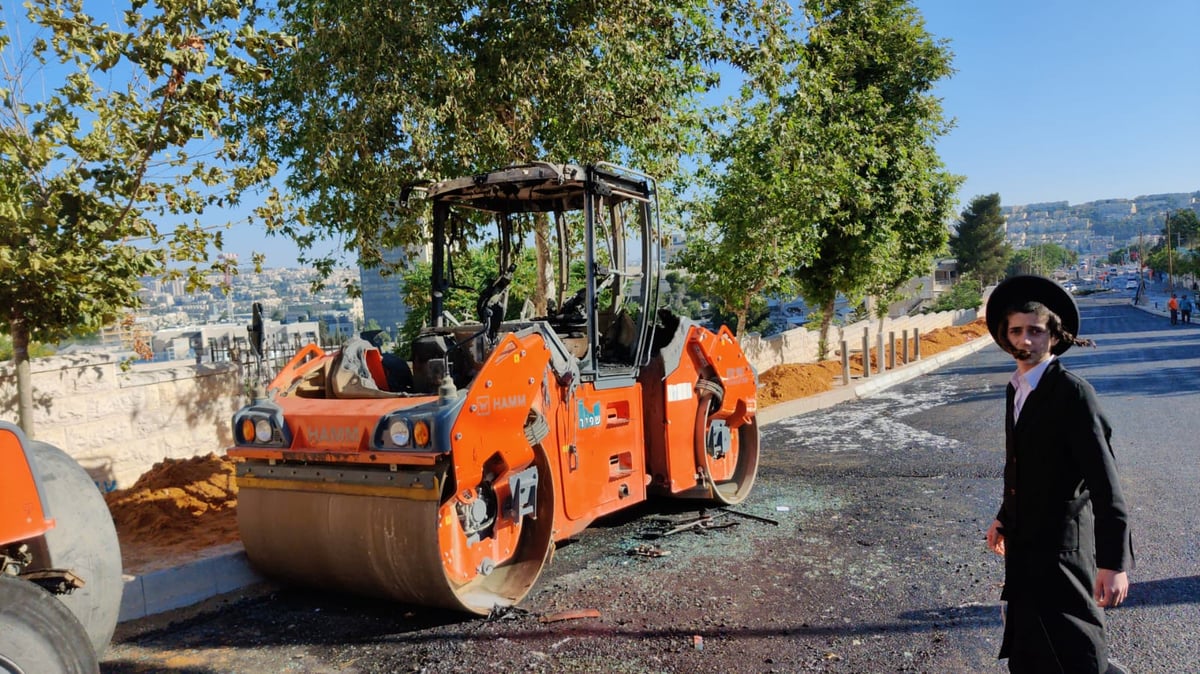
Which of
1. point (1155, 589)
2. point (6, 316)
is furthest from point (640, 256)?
point (6, 316)

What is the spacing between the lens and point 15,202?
5676 mm

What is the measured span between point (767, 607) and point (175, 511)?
14.9 feet

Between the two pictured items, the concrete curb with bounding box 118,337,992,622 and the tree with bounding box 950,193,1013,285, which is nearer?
the concrete curb with bounding box 118,337,992,622

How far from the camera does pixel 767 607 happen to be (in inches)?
200

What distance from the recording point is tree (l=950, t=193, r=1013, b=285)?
266 ft

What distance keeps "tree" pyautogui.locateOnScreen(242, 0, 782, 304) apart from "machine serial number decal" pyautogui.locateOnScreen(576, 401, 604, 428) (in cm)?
364

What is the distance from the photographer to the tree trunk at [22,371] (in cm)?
630

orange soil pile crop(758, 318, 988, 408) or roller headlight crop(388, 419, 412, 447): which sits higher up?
roller headlight crop(388, 419, 412, 447)

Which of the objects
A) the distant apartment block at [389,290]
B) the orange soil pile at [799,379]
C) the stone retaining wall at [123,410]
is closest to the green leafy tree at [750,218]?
the orange soil pile at [799,379]

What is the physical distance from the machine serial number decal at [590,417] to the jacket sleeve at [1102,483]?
3.40m

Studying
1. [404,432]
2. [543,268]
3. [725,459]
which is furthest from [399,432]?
[543,268]

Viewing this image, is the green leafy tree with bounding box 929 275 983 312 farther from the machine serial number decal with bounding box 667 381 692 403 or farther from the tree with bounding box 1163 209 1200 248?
the tree with bounding box 1163 209 1200 248

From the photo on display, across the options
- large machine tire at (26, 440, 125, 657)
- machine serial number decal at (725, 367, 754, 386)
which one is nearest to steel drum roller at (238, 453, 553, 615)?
large machine tire at (26, 440, 125, 657)

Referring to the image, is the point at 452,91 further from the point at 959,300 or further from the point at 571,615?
the point at 959,300
